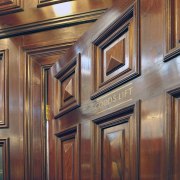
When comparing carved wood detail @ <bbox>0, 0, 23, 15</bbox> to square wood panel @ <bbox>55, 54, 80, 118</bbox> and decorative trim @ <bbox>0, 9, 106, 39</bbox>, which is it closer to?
decorative trim @ <bbox>0, 9, 106, 39</bbox>

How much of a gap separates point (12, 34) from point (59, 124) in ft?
1.51

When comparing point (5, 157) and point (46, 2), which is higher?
point (46, 2)

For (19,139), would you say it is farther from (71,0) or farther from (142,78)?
(142,78)

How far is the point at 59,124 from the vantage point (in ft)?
3.54

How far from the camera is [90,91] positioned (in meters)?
0.81

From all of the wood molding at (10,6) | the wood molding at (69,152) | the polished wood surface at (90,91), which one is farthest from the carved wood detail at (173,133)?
the wood molding at (10,6)

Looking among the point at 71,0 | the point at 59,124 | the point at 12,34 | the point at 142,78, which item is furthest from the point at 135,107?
the point at 12,34

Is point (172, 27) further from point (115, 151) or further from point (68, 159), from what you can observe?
point (68, 159)

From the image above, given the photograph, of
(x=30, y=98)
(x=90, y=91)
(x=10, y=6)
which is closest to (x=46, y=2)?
(x=10, y=6)

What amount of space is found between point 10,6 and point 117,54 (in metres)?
0.78

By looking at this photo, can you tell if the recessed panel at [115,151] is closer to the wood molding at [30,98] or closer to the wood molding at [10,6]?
the wood molding at [30,98]

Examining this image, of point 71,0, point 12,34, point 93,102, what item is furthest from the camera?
point 12,34

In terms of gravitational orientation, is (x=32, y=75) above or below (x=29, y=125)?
above

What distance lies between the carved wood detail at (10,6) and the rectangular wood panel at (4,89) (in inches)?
6.3
